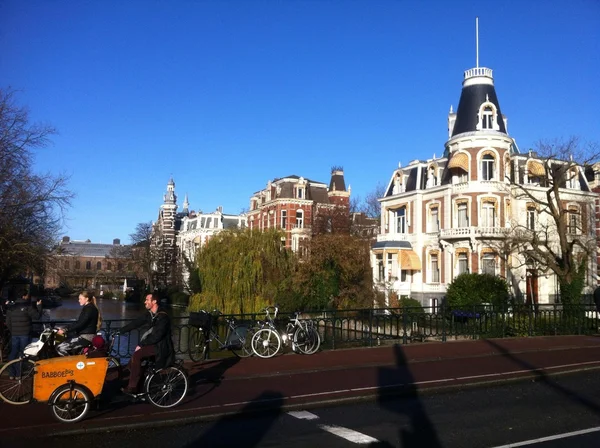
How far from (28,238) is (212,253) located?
18678 millimetres

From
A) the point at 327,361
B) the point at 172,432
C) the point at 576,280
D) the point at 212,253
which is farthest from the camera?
the point at 212,253

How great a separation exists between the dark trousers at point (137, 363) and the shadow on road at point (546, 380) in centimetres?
701

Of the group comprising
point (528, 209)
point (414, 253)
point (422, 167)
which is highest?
point (422, 167)

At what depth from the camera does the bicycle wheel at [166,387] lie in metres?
8.48

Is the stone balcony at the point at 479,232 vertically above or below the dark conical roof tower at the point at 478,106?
below

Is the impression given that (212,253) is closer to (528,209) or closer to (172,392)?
(528,209)

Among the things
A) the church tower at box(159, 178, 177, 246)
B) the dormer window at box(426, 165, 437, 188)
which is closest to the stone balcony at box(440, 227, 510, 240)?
the dormer window at box(426, 165, 437, 188)

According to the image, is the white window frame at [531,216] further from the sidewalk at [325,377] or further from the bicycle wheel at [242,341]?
the bicycle wheel at [242,341]

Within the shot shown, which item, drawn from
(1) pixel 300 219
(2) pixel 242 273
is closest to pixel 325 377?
(2) pixel 242 273

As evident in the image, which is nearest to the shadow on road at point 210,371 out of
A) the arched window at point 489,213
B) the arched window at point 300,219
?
the arched window at point 489,213

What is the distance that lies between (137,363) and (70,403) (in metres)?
1.10

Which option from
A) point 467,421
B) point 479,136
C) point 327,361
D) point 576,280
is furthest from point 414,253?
point 467,421

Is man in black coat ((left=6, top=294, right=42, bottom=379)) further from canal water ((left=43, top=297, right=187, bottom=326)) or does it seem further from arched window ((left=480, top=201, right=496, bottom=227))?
arched window ((left=480, top=201, right=496, bottom=227))

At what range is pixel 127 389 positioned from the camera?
27.7 feet
